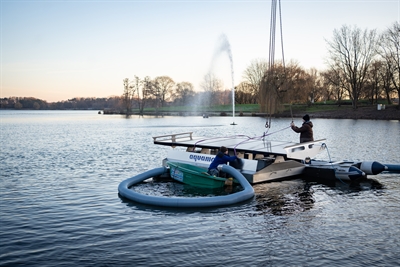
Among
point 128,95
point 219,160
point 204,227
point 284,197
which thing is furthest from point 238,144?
point 128,95

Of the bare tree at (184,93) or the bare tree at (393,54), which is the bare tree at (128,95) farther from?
the bare tree at (393,54)

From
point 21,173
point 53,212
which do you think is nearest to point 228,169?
point 53,212

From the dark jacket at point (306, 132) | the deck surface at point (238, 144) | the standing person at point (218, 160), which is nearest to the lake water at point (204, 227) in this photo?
the deck surface at point (238, 144)

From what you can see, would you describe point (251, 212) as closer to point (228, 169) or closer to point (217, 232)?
point (217, 232)

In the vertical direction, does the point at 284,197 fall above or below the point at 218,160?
below

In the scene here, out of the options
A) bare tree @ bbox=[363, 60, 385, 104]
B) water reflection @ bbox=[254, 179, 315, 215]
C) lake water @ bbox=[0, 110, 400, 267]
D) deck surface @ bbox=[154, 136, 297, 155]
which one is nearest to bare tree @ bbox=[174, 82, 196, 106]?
bare tree @ bbox=[363, 60, 385, 104]

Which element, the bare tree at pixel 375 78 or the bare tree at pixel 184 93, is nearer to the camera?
the bare tree at pixel 375 78

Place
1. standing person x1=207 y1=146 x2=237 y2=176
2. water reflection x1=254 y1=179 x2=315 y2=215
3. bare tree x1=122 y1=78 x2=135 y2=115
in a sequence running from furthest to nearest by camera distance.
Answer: bare tree x1=122 y1=78 x2=135 y2=115 → standing person x1=207 y1=146 x2=237 y2=176 → water reflection x1=254 y1=179 x2=315 y2=215

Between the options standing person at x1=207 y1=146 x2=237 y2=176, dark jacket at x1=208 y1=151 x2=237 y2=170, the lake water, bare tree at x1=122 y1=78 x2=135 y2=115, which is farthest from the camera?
bare tree at x1=122 y1=78 x2=135 y2=115

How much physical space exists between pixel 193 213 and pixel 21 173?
1300cm

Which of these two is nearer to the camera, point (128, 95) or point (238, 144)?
point (238, 144)

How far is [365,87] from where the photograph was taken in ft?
313

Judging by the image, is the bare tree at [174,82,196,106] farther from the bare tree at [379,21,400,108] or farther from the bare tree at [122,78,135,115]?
the bare tree at [379,21,400,108]

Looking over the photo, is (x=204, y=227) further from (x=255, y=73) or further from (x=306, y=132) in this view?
(x=255, y=73)
